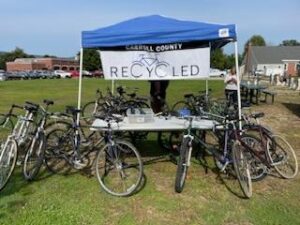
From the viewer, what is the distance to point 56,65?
112m

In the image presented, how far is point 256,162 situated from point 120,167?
201 cm

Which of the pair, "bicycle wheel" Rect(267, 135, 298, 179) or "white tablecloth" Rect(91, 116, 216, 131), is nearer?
"bicycle wheel" Rect(267, 135, 298, 179)

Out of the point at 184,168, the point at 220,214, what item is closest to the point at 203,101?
the point at 184,168

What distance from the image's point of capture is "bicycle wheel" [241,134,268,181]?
6.31 meters

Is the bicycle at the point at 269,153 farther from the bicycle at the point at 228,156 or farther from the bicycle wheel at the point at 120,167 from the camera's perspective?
the bicycle wheel at the point at 120,167

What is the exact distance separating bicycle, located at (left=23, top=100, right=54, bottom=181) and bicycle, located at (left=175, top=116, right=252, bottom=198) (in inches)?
77.7

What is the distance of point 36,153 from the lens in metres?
6.18

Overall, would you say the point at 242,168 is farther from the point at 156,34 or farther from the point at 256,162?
the point at 156,34

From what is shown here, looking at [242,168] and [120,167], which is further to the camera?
[120,167]

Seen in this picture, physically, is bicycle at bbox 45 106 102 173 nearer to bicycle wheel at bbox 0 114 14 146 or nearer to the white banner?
the white banner

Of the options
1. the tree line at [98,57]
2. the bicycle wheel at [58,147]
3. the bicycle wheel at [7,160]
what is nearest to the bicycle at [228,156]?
the bicycle wheel at [58,147]

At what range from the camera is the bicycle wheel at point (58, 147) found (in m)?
6.60

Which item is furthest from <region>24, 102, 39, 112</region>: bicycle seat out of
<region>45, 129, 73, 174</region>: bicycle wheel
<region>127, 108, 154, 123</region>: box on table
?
<region>127, 108, 154, 123</region>: box on table

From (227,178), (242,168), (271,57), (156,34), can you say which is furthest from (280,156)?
(271,57)
